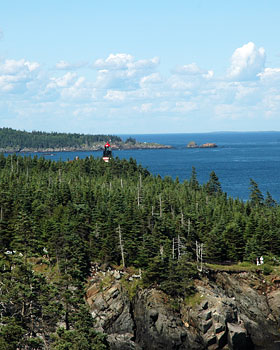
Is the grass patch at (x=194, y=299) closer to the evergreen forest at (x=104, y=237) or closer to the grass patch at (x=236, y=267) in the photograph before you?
the evergreen forest at (x=104, y=237)

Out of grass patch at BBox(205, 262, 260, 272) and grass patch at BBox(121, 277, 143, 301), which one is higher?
grass patch at BBox(205, 262, 260, 272)

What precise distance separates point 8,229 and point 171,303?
2707cm

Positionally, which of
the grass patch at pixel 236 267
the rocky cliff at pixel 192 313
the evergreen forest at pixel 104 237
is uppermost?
the evergreen forest at pixel 104 237

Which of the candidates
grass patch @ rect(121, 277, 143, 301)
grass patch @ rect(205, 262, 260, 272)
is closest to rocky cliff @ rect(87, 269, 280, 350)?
grass patch @ rect(121, 277, 143, 301)

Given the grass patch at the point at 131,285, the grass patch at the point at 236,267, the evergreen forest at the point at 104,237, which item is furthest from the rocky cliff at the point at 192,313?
the evergreen forest at the point at 104,237

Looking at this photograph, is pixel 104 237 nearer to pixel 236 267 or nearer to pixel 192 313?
pixel 192 313

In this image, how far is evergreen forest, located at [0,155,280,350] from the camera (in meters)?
56.1

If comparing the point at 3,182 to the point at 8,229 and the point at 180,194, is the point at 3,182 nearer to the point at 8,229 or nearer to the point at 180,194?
the point at 8,229

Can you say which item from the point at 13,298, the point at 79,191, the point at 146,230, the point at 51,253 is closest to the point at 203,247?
the point at 146,230

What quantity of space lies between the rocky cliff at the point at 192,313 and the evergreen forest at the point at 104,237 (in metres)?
2.29

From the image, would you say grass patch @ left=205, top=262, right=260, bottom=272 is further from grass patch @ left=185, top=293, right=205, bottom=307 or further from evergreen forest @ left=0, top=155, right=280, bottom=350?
grass patch @ left=185, top=293, right=205, bottom=307

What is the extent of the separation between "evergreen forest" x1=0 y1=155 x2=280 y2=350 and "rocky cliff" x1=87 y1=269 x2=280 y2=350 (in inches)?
90.1

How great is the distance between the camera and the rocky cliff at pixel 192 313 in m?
62.9

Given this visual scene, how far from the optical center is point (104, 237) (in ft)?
254
